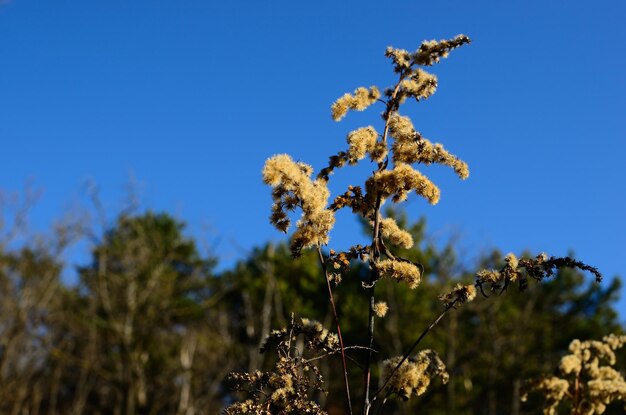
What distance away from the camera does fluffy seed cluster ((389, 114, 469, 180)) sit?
397 cm

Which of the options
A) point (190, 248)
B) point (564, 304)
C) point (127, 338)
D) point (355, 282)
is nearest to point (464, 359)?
point (355, 282)

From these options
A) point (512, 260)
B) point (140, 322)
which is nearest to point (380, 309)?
point (512, 260)

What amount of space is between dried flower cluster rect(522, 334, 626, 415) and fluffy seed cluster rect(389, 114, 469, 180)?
99.0 inches

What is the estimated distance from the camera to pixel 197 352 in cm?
3334

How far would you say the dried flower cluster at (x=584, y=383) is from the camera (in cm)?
562

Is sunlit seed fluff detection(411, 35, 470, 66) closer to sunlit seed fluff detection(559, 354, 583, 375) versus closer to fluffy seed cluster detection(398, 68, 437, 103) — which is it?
fluffy seed cluster detection(398, 68, 437, 103)

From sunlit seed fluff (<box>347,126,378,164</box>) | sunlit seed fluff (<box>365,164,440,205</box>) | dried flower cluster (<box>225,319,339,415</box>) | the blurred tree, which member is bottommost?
dried flower cluster (<box>225,319,339,415</box>)

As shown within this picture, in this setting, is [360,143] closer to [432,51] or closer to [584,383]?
[432,51]

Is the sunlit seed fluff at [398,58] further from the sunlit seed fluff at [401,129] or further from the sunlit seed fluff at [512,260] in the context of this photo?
the sunlit seed fluff at [512,260]

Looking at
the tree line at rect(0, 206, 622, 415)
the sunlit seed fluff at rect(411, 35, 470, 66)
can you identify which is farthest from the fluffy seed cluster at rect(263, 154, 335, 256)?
the tree line at rect(0, 206, 622, 415)

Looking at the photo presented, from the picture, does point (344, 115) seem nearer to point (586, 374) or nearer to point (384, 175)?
point (384, 175)

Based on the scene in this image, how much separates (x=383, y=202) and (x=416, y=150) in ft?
1.17

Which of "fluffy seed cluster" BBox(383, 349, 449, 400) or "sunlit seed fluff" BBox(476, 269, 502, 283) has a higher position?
"sunlit seed fluff" BBox(476, 269, 502, 283)

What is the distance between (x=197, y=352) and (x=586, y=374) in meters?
28.8
